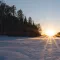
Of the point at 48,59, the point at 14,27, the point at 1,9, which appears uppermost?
the point at 1,9

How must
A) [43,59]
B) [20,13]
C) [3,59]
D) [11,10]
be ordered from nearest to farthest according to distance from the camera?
[3,59] → [43,59] → [11,10] → [20,13]

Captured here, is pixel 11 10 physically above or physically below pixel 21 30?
above

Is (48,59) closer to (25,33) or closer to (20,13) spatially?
(25,33)

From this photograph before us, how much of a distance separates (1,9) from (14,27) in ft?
27.9

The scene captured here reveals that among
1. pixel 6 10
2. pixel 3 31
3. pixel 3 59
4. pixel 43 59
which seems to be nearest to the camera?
pixel 3 59

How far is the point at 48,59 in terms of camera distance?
8.29m

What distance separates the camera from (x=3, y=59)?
291 inches

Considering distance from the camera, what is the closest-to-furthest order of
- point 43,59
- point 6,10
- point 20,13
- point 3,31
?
point 43,59 → point 3,31 → point 6,10 → point 20,13

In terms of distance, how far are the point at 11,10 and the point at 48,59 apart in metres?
76.5

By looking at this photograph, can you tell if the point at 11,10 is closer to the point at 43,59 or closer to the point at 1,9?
the point at 1,9

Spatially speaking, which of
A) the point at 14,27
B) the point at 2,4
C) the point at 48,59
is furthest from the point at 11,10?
the point at 48,59


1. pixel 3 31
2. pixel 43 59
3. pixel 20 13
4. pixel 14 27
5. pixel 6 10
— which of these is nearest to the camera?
pixel 43 59

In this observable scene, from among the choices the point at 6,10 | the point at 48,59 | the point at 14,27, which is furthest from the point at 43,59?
the point at 6,10

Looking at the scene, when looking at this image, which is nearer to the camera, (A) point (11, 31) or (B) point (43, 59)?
(B) point (43, 59)
